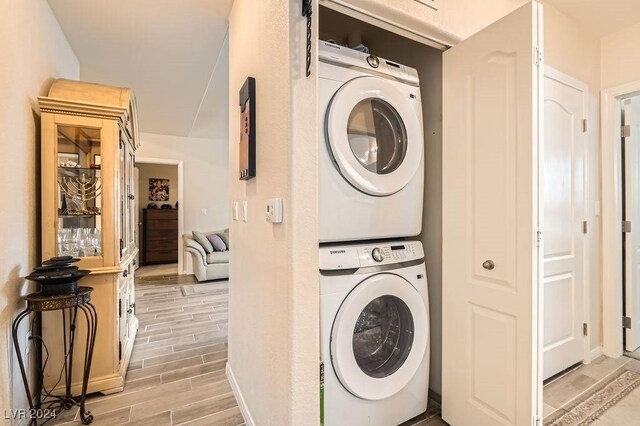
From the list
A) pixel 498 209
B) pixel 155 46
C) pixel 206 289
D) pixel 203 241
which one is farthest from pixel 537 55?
pixel 203 241

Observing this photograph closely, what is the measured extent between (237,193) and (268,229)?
26.1 inches

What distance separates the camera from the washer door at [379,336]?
1315 millimetres

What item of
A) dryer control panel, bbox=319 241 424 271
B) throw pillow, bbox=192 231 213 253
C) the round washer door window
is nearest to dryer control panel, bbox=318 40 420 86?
dryer control panel, bbox=319 241 424 271

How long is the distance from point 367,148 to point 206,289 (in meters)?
3.88

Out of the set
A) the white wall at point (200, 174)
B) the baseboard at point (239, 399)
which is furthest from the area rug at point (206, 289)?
the baseboard at point (239, 399)

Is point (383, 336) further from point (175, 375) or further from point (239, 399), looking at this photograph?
point (175, 375)

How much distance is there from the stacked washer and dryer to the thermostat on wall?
0.75 feet

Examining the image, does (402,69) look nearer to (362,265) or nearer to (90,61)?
(362,265)

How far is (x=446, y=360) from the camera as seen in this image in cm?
160

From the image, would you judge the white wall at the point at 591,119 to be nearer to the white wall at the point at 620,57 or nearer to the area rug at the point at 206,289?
the white wall at the point at 620,57

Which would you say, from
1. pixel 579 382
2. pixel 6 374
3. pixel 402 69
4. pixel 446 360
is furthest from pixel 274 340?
pixel 579 382

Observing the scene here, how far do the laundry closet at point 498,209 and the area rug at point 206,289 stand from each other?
11.1ft

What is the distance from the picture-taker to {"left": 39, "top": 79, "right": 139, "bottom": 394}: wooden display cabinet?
1.80 m

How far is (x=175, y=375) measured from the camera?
217cm
